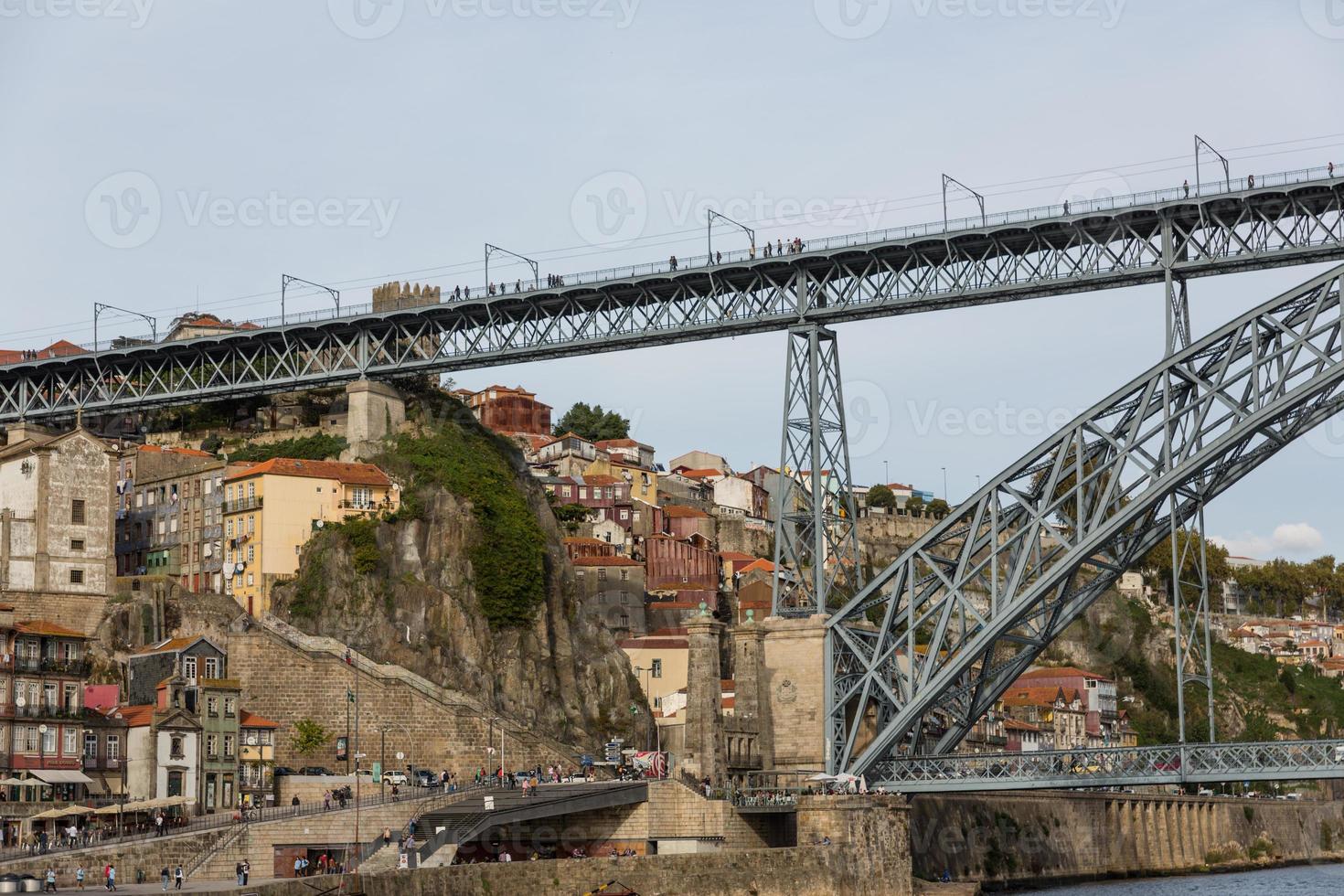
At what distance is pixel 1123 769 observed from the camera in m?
61.0

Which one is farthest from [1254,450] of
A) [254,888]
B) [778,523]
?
[254,888]

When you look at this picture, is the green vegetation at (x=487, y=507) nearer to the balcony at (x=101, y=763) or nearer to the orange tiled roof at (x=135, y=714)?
the orange tiled roof at (x=135, y=714)

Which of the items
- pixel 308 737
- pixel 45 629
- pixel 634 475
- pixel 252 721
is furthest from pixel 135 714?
pixel 634 475

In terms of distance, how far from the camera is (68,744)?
6581cm

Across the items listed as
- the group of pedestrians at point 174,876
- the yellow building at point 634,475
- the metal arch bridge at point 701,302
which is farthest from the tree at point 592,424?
the group of pedestrians at point 174,876

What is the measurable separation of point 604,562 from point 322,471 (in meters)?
Result: 24.4

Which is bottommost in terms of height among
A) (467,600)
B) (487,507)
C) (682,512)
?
(467,600)

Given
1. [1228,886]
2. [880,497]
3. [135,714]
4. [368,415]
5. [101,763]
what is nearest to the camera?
[101,763]

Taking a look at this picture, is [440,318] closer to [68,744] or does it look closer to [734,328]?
[734,328]

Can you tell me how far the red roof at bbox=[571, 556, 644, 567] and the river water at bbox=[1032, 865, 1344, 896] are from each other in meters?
33.3

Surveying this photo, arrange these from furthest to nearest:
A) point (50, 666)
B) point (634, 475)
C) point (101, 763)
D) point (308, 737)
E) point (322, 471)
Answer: point (634, 475) < point (322, 471) < point (308, 737) < point (50, 666) < point (101, 763)

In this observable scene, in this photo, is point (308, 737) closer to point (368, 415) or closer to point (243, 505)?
point (243, 505)

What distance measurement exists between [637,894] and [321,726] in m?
20.2

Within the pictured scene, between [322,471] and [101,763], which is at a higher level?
[322,471]
